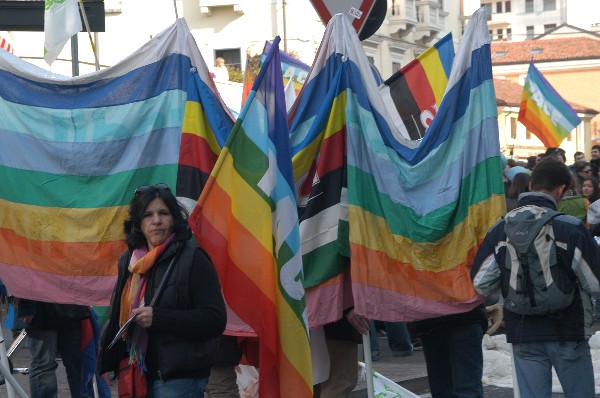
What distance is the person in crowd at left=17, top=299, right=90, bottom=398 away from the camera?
7957 millimetres

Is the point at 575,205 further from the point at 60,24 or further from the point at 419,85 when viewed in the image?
the point at 60,24

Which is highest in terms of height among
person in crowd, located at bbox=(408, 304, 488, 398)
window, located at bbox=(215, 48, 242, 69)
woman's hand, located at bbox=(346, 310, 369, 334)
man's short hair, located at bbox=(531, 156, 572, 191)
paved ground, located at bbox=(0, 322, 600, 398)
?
window, located at bbox=(215, 48, 242, 69)

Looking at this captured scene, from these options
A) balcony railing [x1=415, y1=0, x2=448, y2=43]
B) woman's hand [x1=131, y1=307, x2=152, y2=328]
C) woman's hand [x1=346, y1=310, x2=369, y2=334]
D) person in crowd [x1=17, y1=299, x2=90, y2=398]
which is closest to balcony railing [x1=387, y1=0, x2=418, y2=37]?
balcony railing [x1=415, y1=0, x2=448, y2=43]

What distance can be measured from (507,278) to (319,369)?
1.24 meters

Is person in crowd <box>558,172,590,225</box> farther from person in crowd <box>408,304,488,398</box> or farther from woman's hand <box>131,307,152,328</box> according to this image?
woman's hand <box>131,307,152,328</box>

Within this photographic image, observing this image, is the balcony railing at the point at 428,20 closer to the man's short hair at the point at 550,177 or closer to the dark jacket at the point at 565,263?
the man's short hair at the point at 550,177

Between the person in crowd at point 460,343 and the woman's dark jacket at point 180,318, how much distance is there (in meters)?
1.92

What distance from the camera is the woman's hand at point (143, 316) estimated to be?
17.1 ft

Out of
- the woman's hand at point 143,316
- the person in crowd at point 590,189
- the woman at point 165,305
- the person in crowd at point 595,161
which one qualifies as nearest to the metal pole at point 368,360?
the woman at point 165,305

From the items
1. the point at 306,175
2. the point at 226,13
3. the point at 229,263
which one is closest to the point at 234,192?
the point at 229,263

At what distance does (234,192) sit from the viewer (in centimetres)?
610

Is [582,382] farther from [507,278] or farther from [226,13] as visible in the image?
[226,13]

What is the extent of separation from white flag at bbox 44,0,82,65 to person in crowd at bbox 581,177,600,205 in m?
8.01

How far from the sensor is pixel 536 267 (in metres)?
6.11
